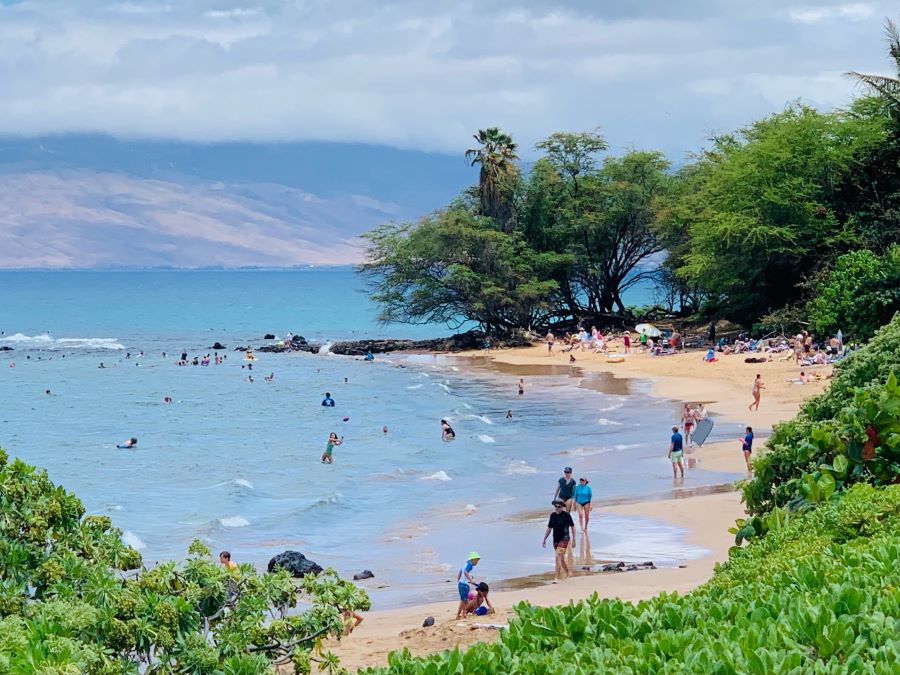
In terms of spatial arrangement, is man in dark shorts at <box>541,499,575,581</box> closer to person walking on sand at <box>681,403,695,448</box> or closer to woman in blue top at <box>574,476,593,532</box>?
woman in blue top at <box>574,476,593,532</box>

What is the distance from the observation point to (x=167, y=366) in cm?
6550

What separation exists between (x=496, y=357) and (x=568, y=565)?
3959cm

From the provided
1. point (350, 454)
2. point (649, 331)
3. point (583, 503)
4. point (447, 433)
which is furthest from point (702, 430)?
point (649, 331)

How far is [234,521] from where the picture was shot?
83.5 ft

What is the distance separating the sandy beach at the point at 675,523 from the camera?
46.5 feet

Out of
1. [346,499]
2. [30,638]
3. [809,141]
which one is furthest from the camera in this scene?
[809,141]

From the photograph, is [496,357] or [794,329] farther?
[496,357]

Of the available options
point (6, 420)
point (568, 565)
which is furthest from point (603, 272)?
point (568, 565)

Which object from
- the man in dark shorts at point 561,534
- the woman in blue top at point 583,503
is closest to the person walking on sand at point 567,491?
the woman in blue top at point 583,503

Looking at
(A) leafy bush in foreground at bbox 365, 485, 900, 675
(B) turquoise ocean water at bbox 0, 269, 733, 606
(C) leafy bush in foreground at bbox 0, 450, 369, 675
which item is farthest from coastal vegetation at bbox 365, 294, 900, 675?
(B) turquoise ocean water at bbox 0, 269, 733, 606

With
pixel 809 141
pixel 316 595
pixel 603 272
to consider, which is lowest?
pixel 316 595

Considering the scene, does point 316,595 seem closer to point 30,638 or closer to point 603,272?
point 30,638

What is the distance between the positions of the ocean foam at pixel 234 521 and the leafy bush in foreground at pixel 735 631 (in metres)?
17.9

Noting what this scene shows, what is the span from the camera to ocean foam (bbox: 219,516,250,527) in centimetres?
2515
